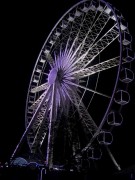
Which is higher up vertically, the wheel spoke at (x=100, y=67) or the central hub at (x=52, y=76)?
the wheel spoke at (x=100, y=67)

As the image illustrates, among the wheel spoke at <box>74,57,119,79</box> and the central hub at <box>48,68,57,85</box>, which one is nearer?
the wheel spoke at <box>74,57,119,79</box>

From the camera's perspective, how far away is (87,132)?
15.3 meters

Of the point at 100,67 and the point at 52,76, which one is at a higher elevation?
the point at 100,67

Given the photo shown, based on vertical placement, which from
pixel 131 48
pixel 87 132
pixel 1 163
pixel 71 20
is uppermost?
pixel 71 20

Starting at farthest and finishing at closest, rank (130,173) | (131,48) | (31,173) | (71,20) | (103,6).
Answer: (71,20) → (103,6) → (131,48) → (31,173) → (130,173)

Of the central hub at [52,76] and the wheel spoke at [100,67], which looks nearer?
the wheel spoke at [100,67]

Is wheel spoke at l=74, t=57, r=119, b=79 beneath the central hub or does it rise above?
above

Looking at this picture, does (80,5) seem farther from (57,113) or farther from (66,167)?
(66,167)

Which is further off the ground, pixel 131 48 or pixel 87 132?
pixel 131 48

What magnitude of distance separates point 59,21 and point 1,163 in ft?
29.1

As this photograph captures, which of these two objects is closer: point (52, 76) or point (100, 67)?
point (100, 67)

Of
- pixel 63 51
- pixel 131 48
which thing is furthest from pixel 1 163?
pixel 131 48

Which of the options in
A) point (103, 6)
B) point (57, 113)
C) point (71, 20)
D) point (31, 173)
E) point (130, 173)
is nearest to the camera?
point (130, 173)

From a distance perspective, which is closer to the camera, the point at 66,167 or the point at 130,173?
the point at 130,173
